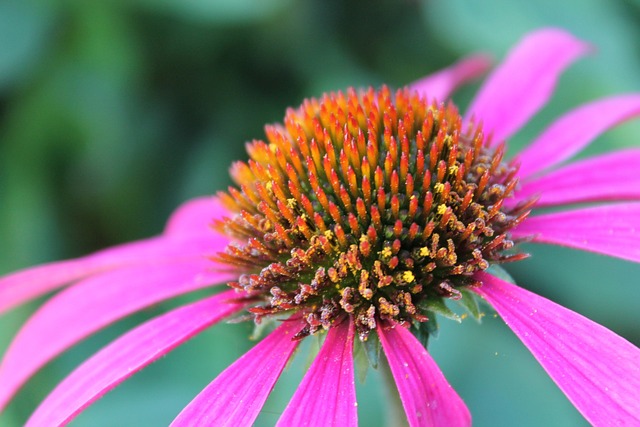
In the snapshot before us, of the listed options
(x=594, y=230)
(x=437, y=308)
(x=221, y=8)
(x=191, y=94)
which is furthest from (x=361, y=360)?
(x=191, y=94)

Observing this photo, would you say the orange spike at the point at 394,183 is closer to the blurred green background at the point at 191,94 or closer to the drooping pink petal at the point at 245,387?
the drooping pink petal at the point at 245,387

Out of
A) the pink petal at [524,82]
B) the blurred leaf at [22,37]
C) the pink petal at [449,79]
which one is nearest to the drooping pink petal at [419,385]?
the pink petal at [524,82]

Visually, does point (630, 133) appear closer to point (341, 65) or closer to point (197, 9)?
point (341, 65)

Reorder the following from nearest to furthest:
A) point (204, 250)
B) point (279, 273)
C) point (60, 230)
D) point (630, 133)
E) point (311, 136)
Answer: point (279, 273), point (311, 136), point (204, 250), point (630, 133), point (60, 230)

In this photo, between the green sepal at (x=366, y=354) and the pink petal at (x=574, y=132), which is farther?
the pink petal at (x=574, y=132)

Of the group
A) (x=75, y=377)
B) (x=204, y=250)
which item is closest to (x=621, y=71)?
(x=204, y=250)

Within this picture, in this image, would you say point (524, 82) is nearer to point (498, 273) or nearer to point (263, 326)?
point (498, 273)
